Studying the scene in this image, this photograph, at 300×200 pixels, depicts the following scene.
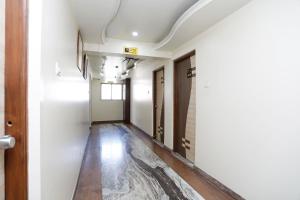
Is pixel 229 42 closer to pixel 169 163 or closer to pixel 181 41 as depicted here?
pixel 181 41

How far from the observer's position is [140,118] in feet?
20.3

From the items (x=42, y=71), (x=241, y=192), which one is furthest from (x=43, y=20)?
(x=241, y=192)

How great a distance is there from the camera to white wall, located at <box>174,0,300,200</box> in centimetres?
152

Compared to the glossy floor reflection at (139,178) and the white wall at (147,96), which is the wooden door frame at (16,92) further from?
the white wall at (147,96)

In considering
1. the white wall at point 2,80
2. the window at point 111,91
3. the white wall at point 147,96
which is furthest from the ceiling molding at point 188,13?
the window at point 111,91

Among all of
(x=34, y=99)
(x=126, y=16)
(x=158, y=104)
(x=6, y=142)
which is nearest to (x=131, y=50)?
(x=126, y=16)

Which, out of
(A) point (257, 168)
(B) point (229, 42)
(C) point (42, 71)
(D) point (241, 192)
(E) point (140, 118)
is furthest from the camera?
(E) point (140, 118)

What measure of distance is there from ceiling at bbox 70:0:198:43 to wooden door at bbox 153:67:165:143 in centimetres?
147

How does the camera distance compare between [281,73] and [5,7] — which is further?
[281,73]

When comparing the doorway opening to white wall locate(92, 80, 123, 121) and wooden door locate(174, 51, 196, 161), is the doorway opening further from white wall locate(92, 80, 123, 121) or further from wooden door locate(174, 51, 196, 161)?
wooden door locate(174, 51, 196, 161)

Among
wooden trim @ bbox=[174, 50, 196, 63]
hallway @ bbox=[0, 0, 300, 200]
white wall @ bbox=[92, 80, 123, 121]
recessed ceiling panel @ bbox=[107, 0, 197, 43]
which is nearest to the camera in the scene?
hallway @ bbox=[0, 0, 300, 200]

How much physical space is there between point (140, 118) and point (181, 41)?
366cm

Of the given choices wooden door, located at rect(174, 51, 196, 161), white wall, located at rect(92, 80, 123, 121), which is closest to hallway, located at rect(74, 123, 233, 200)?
wooden door, located at rect(174, 51, 196, 161)

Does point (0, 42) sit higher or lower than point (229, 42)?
lower
